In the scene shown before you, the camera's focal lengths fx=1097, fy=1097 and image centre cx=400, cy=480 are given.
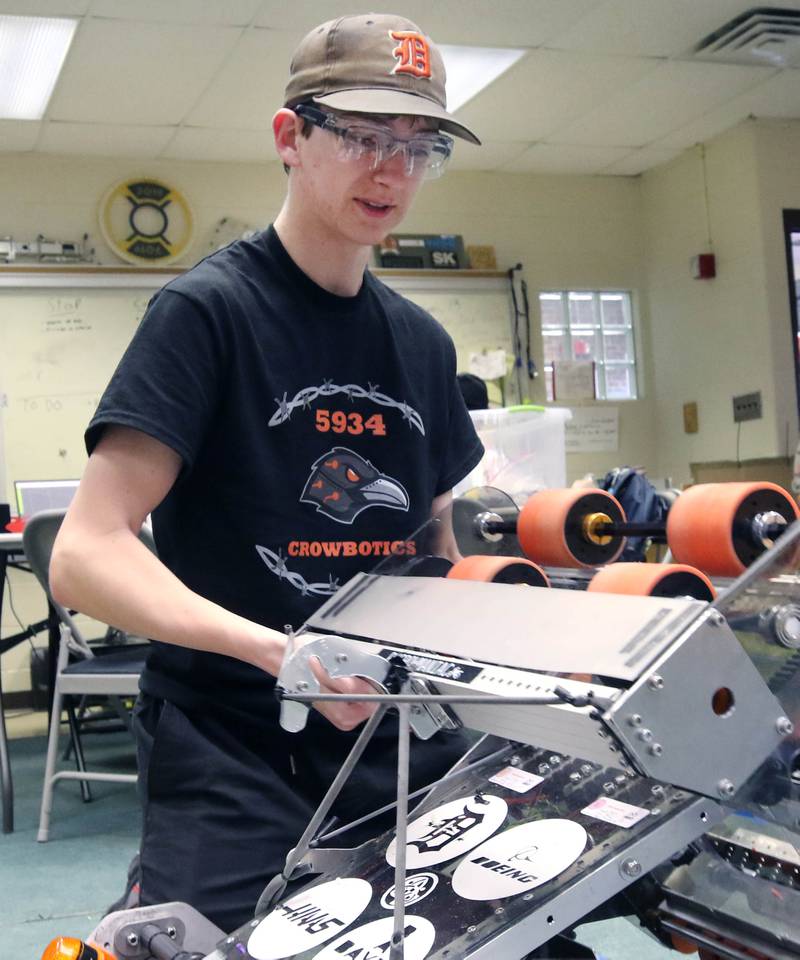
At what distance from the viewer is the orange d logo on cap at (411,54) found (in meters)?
1.14

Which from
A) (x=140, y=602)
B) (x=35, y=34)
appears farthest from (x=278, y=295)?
(x=35, y=34)

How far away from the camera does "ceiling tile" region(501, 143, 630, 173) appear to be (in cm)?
623

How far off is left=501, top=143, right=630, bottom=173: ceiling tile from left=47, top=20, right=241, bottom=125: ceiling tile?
2.07m

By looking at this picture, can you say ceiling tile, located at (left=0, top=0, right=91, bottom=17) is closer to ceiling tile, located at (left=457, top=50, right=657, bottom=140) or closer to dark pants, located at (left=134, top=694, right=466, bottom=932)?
ceiling tile, located at (left=457, top=50, right=657, bottom=140)

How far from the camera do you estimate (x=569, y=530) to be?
4.16ft

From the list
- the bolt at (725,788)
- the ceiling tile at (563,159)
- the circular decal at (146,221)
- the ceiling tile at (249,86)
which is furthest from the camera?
the ceiling tile at (563,159)

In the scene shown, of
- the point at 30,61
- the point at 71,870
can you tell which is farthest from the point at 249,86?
the point at 71,870

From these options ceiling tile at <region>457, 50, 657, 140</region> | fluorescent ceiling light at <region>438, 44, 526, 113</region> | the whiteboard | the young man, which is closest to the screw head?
the young man

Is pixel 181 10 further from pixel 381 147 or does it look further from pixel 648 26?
pixel 381 147

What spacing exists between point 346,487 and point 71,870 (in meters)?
2.02

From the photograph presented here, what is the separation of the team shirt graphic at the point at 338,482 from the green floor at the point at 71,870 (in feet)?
3.93

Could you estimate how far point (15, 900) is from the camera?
264 centimetres

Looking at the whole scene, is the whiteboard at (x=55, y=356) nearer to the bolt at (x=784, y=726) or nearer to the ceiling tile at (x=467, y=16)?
the ceiling tile at (x=467, y=16)

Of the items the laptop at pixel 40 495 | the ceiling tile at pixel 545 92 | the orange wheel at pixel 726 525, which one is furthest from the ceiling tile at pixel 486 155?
the orange wheel at pixel 726 525
